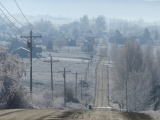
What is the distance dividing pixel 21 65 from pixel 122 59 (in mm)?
26181

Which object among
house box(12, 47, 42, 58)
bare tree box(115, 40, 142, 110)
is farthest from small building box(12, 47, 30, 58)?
bare tree box(115, 40, 142, 110)

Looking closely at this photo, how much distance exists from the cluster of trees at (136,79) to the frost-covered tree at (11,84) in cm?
1418

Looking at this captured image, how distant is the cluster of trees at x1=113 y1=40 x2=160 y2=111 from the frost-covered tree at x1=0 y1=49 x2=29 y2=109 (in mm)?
14176

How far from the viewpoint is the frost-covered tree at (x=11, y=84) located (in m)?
17.4

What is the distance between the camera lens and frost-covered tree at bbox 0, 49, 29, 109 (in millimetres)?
17422

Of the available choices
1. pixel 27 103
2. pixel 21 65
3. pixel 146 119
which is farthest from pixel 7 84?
pixel 146 119

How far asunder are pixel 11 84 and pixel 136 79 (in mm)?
22894

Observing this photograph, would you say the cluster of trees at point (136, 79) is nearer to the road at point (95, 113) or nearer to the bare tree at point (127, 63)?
the bare tree at point (127, 63)

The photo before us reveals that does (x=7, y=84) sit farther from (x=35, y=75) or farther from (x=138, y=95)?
(x=35, y=75)

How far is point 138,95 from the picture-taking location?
37062 millimetres

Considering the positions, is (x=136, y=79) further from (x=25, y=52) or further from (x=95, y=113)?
(x=25, y=52)

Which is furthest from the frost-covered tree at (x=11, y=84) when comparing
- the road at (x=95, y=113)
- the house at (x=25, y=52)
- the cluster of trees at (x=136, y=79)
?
the house at (x=25, y=52)

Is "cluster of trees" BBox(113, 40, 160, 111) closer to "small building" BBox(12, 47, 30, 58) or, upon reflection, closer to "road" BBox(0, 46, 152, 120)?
"road" BBox(0, 46, 152, 120)

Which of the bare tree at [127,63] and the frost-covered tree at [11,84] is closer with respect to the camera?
the frost-covered tree at [11,84]
